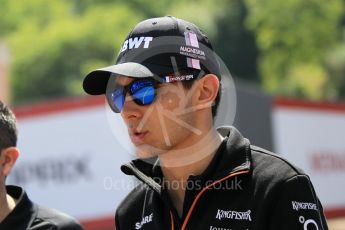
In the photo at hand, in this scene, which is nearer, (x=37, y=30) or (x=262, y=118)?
(x=262, y=118)

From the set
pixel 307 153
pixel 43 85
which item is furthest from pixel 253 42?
pixel 307 153

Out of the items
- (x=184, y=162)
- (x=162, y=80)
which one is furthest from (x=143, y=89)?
(x=184, y=162)

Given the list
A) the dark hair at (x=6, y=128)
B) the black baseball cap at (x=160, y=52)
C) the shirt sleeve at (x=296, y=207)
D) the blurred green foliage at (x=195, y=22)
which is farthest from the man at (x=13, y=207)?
the blurred green foliage at (x=195, y=22)

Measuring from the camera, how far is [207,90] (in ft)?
8.91

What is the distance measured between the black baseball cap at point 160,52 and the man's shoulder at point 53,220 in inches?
42.0

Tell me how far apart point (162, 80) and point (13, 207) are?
1258 millimetres

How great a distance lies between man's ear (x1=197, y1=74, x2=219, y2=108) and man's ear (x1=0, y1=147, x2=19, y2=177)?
1193mm

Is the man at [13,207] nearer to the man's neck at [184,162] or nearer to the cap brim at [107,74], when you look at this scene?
the cap brim at [107,74]

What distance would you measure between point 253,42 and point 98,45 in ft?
48.0

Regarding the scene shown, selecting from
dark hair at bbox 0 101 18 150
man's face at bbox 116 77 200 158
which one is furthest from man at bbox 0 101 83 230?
man's face at bbox 116 77 200 158

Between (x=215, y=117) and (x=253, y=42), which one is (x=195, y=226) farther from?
(x=253, y=42)

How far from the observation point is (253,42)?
6347 centimetres

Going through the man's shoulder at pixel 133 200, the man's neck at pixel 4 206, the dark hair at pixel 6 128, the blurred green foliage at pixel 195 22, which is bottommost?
the blurred green foliage at pixel 195 22

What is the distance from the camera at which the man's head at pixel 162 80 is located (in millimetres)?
2623
